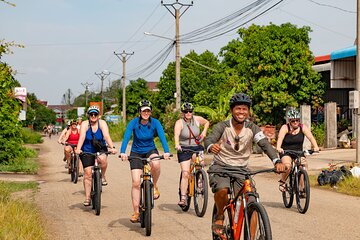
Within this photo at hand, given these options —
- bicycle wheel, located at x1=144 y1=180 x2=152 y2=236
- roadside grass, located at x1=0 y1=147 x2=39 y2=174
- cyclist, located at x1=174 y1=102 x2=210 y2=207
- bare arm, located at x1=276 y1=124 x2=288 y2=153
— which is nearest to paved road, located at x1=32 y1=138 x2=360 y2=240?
bicycle wheel, located at x1=144 y1=180 x2=152 y2=236

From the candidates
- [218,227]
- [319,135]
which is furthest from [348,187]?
[319,135]

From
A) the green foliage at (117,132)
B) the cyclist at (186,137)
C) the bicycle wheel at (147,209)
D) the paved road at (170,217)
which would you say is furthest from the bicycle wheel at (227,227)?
the green foliage at (117,132)

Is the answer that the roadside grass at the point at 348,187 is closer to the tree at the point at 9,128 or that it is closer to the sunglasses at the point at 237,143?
the sunglasses at the point at 237,143

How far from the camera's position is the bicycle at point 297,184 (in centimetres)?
1060

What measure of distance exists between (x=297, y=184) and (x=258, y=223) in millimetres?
5230

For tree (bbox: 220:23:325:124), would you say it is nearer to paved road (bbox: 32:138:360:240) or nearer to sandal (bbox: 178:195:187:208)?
paved road (bbox: 32:138:360:240)

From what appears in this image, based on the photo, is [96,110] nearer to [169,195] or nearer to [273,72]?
[169,195]

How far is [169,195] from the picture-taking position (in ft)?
45.2

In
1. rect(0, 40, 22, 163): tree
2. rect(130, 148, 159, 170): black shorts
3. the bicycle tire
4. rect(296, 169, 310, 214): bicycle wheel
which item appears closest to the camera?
rect(130, 148, 159, 170): black shorts

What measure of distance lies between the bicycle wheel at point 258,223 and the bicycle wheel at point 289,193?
5253 mm

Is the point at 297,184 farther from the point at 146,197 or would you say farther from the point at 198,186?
the point at 146,197

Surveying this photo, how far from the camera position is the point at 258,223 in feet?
19.3

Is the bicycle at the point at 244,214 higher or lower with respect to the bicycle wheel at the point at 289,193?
higher

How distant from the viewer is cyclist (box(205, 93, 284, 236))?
6.77m
